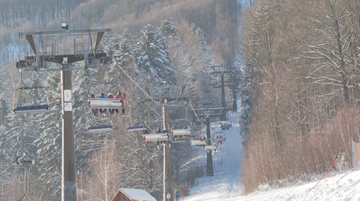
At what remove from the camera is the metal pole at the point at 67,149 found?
17.8 m

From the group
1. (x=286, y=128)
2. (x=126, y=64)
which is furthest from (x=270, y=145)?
(x=126, y=64)

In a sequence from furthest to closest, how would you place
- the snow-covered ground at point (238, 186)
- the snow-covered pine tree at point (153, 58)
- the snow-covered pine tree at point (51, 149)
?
the snow-covered pine tree at point (153, 58), the snow-covered pine tree at point (51, 149), the snow-covered ground at point (238, 186)

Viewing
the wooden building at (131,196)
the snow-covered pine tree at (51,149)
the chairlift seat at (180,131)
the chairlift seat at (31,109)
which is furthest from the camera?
the snow-covered pine tree at (51,149)

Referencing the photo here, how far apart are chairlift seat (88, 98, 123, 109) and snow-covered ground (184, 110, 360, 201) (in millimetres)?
7358

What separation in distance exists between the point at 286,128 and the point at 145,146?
10692 mm

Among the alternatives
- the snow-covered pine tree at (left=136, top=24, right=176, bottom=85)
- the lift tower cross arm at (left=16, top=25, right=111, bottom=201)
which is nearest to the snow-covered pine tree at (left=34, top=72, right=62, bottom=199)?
the snow-covered pine tree at (left=136, top=24, right=176, bottom=85)

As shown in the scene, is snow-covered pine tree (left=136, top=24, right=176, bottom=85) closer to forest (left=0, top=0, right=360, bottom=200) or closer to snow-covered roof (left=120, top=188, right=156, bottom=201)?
forest (left=0, top=0, right=360, bottom=200)

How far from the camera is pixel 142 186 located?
42000 millimetres

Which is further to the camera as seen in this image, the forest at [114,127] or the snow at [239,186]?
the forest at [114,127]

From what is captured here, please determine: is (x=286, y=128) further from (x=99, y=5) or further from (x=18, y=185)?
(x=99, y=5)

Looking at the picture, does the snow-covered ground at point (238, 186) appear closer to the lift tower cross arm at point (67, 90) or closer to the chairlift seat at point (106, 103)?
the chairlift seat at point (106, 103)

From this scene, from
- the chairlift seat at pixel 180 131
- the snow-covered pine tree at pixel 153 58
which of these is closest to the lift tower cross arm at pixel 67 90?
the chairlift seat at pixel 180 131

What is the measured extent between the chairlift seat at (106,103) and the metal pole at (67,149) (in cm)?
81

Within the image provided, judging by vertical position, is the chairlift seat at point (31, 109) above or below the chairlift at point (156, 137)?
above
